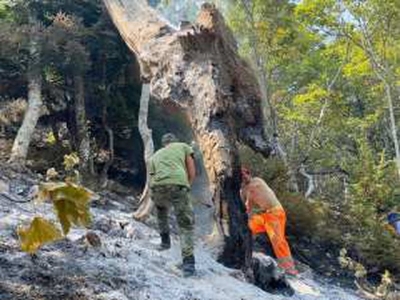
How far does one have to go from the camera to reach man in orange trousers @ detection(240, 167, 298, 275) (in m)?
8.76

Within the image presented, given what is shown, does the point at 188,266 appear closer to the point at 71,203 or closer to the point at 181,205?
the point at 181,205

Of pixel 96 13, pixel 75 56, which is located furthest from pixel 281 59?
pixel 75 56

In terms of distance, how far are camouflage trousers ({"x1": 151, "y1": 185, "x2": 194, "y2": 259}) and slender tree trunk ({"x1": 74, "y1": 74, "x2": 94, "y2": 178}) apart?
4.67m

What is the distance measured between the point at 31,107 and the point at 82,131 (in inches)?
45.3

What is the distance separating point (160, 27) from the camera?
1072 centimetres

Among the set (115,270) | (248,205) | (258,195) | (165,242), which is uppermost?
(258,195)

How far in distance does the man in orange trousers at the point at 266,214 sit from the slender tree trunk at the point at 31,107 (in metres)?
4.44

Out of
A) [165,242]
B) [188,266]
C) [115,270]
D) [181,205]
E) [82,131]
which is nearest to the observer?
[115,270]

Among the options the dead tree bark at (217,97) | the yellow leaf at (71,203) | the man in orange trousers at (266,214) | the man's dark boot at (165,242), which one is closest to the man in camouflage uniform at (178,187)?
the man's dark boot at (165,242)

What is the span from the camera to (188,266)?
686 centimetres

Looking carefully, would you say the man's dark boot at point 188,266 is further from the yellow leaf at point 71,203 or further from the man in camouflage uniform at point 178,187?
the yellow leaf at point 71,203

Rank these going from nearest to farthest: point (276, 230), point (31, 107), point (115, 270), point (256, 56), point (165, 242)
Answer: point (115, 270) < point (165, 242) < point (276, 230) < point (31, 107) < point (256, 56)

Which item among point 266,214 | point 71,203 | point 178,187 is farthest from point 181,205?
point 71,203

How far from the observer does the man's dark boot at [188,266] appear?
682 cm
